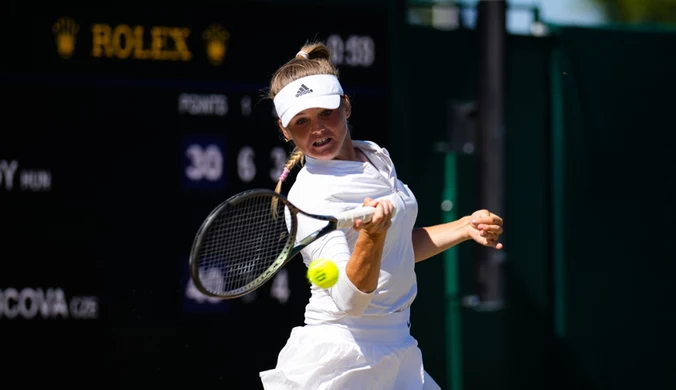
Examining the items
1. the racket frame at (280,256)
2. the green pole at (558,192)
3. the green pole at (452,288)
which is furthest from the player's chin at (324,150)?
the green pole at (558,192)

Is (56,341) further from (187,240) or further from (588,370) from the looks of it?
(588,370)

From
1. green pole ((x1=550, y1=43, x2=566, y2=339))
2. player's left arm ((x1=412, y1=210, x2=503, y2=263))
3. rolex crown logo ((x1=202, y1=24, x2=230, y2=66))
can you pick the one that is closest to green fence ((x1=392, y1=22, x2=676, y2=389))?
green pole ((x1=550, y1=43, x2=566, y2=339))

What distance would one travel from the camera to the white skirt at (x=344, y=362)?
362cm

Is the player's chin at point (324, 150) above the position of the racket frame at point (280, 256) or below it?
above

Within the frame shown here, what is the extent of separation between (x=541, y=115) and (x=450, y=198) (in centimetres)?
109

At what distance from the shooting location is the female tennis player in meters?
3.62

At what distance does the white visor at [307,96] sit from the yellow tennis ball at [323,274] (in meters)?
0.52

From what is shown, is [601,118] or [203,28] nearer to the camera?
[203,28]

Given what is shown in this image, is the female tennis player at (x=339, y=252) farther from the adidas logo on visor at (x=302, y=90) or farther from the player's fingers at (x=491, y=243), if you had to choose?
the player's fingers at (x=491, y=243)

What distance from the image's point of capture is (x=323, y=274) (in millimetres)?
3377

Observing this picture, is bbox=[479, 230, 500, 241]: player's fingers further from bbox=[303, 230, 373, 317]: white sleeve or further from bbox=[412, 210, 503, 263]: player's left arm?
bbox=[303, 230, 373, 317]: white sleeve

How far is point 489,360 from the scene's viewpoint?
7.79 meters

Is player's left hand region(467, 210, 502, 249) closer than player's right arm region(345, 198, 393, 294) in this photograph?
No

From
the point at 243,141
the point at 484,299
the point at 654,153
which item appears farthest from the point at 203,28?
the point at 654,153
